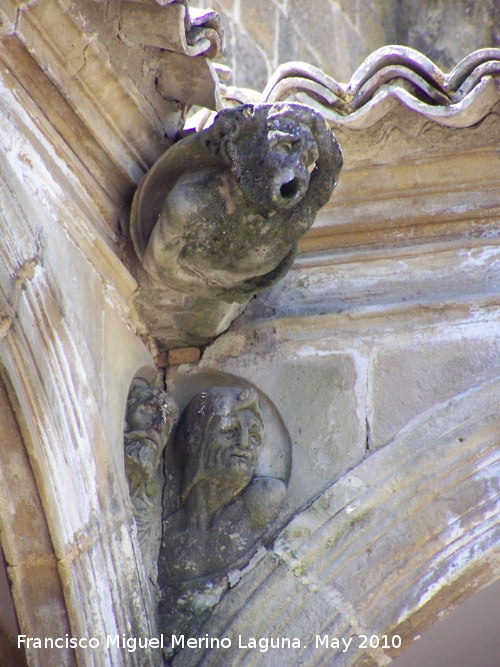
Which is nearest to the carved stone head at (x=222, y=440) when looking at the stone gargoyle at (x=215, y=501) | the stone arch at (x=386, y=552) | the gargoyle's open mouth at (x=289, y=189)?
the stone gargoyle at (x=215, y=501)

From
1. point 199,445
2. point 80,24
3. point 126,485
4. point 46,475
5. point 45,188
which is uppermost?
point 80,24

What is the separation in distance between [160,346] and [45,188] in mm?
712

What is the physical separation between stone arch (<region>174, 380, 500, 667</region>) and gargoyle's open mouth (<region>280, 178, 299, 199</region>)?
74 cm

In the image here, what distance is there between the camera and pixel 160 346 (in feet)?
9.44

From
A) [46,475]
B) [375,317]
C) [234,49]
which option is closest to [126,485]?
[46,475]

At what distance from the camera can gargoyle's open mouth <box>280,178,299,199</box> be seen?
2268 mm

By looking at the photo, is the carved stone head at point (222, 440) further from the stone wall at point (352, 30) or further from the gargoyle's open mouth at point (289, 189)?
the stone wall at point (352, 30)

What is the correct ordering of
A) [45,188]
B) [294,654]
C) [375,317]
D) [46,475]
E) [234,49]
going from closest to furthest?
[46,475], [45,188], [294,654], [375,317], [234,49]

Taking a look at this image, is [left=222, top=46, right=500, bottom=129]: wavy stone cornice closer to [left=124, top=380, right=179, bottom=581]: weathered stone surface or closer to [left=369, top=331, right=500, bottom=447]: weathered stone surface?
[left=369, top=331, right=500, bottom=447]: weathered stone surface

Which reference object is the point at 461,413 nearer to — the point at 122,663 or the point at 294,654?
the point at 294,654

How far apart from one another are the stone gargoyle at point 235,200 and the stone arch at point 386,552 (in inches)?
22.4

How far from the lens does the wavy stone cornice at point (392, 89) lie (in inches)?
106

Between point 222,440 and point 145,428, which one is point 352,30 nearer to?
point 222,440

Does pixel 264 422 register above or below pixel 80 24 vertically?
below
